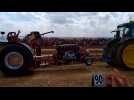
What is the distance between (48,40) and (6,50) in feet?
1.40

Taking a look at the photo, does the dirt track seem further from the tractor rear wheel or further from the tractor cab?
the tractor cab

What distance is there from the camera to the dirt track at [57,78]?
1060cm

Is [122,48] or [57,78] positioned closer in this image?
[57,78]

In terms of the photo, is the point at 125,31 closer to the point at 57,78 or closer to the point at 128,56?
the point at 128,56

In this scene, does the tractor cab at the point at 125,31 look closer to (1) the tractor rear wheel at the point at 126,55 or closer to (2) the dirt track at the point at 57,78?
(1) the tractor rear wheel at the point at 126,55

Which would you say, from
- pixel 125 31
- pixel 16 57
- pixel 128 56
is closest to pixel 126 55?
pixel 128 56

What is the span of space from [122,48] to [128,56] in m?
0.12

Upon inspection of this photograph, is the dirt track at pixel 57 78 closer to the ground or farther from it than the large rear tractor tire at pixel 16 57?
closer to the ground

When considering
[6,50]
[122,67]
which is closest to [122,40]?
[122,67]

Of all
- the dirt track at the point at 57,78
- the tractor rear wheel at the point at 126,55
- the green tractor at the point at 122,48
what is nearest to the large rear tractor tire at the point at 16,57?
the dirt track at the point at 57,78

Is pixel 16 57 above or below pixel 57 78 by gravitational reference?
above

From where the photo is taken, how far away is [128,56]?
35.2 feet

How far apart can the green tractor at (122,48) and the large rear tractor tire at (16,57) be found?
0.76m
